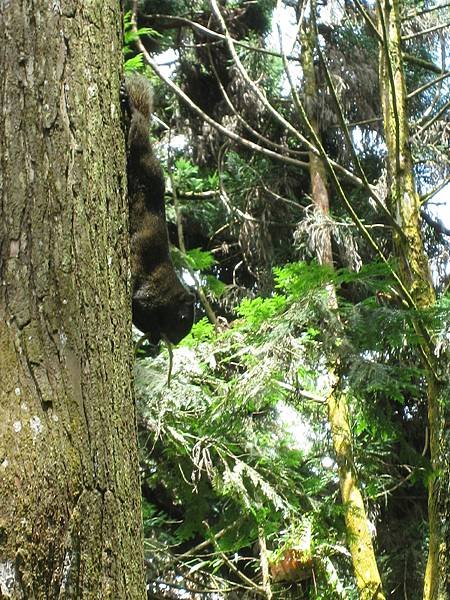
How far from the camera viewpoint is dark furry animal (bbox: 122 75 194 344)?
4129 millimetres

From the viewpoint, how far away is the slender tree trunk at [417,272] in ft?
12.7

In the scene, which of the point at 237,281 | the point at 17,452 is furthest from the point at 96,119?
the point at 237,281

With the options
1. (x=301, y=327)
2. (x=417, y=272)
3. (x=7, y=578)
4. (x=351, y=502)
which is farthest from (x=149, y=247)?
(x=7, y=578)

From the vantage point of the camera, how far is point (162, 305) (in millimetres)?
4617

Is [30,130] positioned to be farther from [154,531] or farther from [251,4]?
[251,4]

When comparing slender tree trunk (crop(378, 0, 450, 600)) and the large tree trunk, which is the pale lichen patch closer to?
the large tree trunk

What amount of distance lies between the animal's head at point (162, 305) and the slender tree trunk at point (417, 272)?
1.22m

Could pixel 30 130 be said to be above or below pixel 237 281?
above

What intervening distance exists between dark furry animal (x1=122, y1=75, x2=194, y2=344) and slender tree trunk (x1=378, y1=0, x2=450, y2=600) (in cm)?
121

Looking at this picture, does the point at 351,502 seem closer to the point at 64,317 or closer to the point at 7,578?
the point at 64,317

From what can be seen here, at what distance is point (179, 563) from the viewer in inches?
242

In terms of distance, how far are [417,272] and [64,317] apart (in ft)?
11.1

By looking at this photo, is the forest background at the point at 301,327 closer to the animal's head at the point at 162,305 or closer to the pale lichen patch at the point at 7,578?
the animal's head at the point at 162,305

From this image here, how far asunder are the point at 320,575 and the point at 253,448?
0.88m
